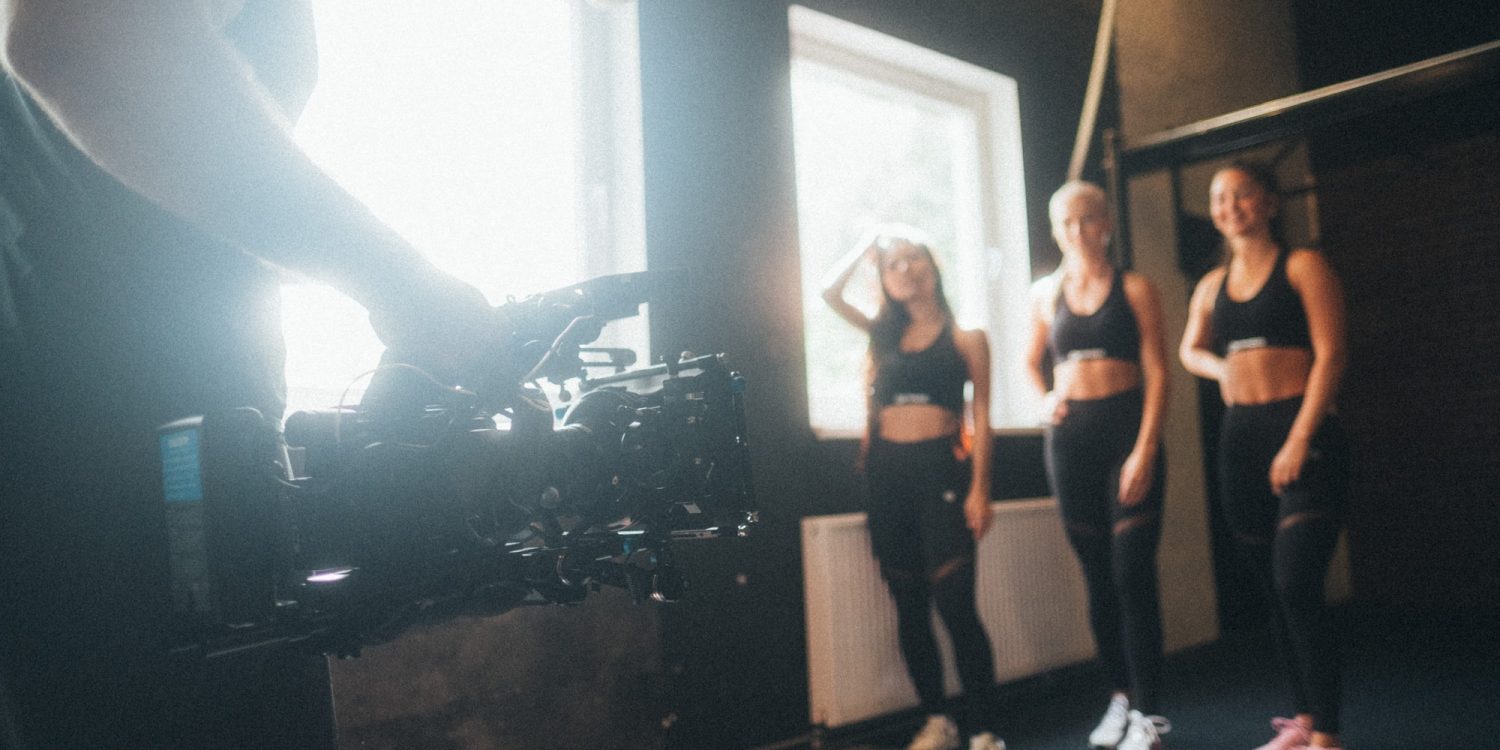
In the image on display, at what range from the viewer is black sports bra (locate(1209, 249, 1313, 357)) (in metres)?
2.45

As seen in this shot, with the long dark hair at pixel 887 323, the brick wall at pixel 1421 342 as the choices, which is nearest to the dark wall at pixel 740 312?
the long dark hair at pixel 887 323

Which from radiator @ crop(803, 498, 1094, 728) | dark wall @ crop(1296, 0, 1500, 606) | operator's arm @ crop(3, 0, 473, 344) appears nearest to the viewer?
operator's arm @ crop(3, 0, 473, 344)

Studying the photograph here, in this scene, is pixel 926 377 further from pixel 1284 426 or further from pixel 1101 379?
pixel 1284 426

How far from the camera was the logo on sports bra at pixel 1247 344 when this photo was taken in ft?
8.16

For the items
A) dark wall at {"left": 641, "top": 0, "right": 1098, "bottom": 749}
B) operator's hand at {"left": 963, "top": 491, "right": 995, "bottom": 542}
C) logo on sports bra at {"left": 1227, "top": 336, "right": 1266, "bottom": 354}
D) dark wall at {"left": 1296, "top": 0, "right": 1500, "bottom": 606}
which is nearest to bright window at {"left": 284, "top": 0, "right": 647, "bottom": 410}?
dark wall at {"left": 641, "top": 0, "right": 1098, "bottom": 749}

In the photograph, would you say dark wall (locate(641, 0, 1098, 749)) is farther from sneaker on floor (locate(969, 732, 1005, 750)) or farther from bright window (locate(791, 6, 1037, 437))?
sneaker on floor (locate(969, 732, 1005, 750))

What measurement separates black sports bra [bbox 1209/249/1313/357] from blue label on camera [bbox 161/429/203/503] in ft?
8.22

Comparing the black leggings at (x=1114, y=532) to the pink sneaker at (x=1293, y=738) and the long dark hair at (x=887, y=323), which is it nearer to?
the pink sneaker at (x=1293, y=738)

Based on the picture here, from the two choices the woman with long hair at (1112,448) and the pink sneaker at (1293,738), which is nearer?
the pink sneaker at (1293,738)

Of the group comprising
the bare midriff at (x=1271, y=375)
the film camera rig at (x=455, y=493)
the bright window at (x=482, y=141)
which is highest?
the bright window at (x=482, y=141)

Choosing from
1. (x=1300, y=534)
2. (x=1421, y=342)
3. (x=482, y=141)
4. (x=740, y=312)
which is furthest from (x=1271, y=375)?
(x=1421, y=342)

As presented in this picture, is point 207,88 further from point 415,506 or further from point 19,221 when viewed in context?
point 415,506

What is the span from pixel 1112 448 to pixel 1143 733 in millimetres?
753

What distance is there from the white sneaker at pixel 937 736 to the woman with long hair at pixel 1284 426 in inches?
31.7
